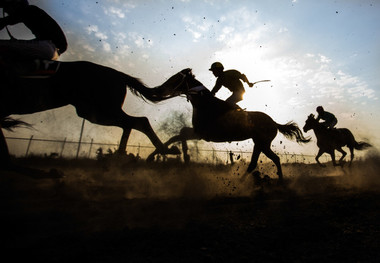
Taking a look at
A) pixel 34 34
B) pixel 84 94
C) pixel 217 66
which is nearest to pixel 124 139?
pixel 84 94

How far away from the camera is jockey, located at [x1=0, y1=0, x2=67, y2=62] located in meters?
3.30

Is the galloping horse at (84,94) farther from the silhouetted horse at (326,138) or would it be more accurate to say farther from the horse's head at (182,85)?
the silhouetted horse at (326,138)

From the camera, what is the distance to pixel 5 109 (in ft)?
11.6

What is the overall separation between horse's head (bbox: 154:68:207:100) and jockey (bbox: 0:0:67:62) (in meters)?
2.13

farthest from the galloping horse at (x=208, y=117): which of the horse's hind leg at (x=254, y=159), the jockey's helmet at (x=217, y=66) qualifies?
the jockey's helmet at (x=217, y=66)

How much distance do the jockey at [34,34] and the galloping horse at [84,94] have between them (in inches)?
13.0

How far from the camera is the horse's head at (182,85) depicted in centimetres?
Result: 482

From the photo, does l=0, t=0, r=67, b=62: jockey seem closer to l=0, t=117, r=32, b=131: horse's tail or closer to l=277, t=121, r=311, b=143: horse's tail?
l=0, t=117, r=32, b=131: horse's tail

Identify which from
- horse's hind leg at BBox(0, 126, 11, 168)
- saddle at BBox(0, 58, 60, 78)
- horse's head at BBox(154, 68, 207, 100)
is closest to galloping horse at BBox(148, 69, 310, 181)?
horse's head at BBox(154, 68, 207, 100)

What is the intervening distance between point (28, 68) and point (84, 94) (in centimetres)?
93

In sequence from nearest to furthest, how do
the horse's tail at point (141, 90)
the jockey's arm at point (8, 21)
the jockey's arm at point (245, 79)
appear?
the jockey's arm at point (8, 21) < the horse's tail at point (141, 90) < the jockey's arm at point (245, 79)

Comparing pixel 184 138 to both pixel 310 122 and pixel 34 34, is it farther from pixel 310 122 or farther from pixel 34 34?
pixel 310 122

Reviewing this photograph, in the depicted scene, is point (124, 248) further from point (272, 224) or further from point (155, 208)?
point (272, 224)

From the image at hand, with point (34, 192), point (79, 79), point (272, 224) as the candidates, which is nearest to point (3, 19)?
point (79, 79)
